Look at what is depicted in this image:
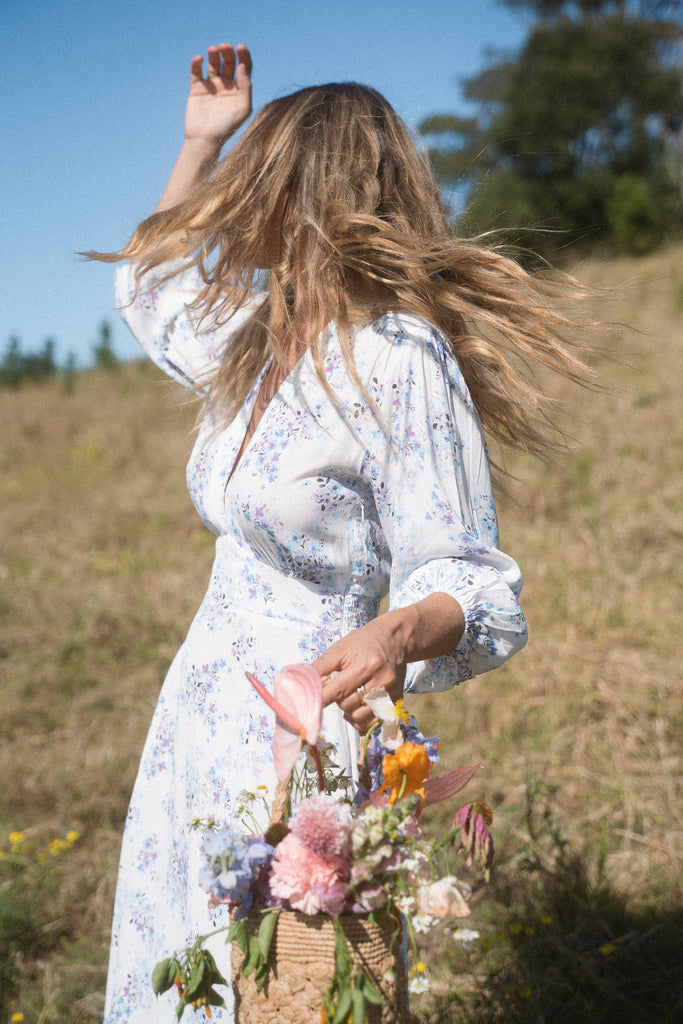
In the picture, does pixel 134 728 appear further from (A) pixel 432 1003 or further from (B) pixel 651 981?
(B) pixel 651 981

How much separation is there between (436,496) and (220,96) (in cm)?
111

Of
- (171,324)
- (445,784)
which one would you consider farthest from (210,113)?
(445,784)

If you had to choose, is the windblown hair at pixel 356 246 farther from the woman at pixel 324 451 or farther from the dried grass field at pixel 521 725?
the dried grass field at pixel 521 725

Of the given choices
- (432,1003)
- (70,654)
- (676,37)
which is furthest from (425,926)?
(676,37)

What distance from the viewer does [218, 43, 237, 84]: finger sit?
172cm

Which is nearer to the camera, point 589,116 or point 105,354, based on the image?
point 105,354

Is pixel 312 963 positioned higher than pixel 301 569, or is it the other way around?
pixel 301 569

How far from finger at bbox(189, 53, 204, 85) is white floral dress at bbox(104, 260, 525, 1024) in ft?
2.70

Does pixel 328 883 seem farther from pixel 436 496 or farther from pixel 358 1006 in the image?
pixel 436 496

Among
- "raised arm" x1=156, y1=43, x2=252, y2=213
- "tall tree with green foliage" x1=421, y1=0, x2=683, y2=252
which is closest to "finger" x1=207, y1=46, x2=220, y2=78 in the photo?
"raised arm" x1=156, y1=43, x2=252, y2=213

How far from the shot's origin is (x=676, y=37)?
66.4 ft

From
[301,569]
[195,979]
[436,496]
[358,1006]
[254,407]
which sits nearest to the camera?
[358,1006]

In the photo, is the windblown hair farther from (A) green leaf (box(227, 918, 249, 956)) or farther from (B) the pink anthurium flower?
(A) green leaf (box(227, 918, 249, 956))

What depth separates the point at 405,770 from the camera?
849mm
